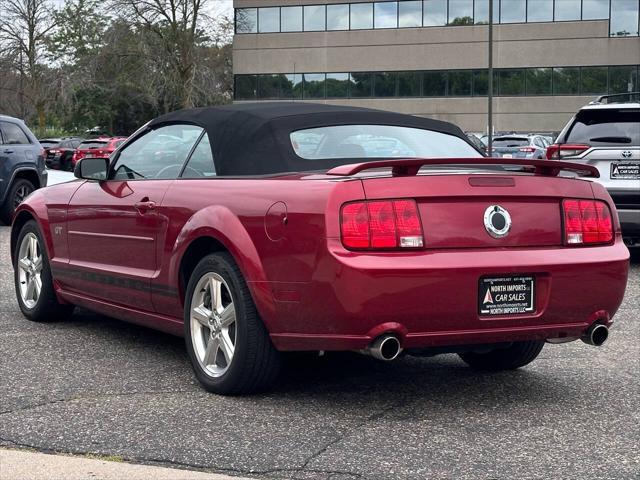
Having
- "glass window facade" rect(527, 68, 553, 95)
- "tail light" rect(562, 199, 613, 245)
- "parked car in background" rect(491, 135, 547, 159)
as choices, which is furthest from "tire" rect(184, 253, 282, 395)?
"glass window facade" rect(527, 68, 553, 95)

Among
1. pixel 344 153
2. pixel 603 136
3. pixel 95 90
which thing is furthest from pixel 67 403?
pixel 95 90

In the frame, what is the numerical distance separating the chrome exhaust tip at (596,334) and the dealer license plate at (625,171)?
19.8 ft

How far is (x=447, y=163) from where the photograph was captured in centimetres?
480

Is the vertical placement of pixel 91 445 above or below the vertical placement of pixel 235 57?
below

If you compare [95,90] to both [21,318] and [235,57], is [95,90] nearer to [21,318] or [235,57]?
[235,57]

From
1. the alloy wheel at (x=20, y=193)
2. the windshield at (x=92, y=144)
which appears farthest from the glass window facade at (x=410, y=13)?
the alloy wheel at (x=20, y=193)

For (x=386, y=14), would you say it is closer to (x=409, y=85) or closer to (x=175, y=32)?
(x=409, y=85)

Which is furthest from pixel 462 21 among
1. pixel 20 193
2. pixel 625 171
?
pixel 625 171

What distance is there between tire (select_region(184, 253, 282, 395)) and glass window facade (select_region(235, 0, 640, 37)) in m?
56.5

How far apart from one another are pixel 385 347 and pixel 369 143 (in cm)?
158

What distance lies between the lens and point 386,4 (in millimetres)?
62625

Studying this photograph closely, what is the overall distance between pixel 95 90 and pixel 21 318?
53112mm

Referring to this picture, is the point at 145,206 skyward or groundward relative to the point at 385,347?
skyward

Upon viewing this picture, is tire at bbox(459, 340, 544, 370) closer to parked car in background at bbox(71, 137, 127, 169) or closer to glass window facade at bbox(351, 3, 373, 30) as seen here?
parked car in background at bbox(71, 137, 127, 169)
